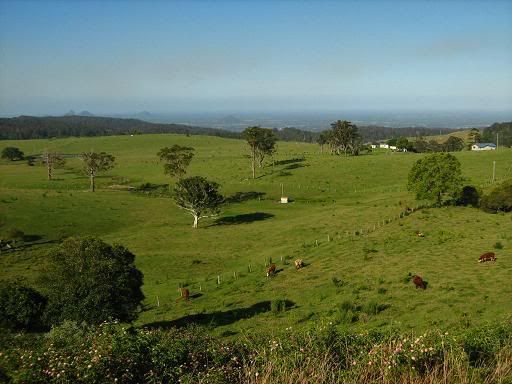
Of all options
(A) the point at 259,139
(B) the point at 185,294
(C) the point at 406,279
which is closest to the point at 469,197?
(C) the point at 406,279

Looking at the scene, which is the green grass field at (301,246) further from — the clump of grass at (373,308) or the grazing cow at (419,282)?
the grazing cow at (419,282)

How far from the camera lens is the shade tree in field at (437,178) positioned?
53.7m

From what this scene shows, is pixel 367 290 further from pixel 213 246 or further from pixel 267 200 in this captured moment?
pixel 267 200

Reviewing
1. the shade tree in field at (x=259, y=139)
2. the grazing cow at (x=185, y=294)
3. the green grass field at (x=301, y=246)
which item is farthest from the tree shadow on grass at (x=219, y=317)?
the shade tree in field at (x=259, y=139)

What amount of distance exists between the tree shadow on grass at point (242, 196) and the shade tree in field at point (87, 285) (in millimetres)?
53182

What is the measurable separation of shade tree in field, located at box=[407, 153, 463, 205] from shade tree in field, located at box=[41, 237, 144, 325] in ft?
130

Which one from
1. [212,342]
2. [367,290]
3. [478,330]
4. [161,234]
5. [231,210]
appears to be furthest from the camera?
[231,210]

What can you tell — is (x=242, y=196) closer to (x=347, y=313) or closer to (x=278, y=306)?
(x=278, y=306)

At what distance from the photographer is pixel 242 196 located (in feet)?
269

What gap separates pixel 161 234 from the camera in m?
56.9

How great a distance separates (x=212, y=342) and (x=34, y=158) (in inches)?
6516

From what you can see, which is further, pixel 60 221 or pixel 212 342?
pixel 60 221

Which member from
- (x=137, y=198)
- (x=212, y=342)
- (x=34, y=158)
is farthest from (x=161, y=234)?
(x=34, y=158)

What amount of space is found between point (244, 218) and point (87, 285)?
4180 centimetres
